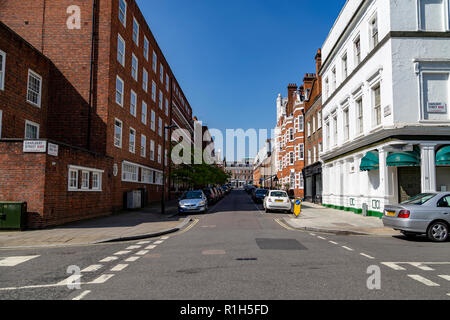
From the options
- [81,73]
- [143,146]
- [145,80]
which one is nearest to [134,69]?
[145,80]

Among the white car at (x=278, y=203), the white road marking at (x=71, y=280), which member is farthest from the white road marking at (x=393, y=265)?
the white car at (x=278, y=203)

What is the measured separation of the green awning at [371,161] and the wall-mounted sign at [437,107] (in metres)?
3.29

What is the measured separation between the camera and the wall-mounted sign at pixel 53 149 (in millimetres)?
13773

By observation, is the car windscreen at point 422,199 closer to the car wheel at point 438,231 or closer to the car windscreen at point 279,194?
the car wheel at point 438,231

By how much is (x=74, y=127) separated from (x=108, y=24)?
7.08 meters

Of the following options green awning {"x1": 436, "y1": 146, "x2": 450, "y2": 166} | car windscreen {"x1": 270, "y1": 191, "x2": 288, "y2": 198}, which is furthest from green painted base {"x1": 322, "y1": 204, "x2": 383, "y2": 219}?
car windscreen {"x1": 270, "y1": 191, "x2": 288, "y2": 198}

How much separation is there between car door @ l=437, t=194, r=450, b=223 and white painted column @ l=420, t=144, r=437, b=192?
224 inches

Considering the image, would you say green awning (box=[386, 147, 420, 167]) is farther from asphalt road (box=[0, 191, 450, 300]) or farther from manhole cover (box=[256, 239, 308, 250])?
manhole cover (box=[256, 239, 308, 250])

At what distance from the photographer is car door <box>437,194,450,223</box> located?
1045cm

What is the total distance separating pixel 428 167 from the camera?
16031 mm

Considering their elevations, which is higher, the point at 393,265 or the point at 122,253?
the point at 393,265

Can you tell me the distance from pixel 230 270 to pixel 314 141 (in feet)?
97.3

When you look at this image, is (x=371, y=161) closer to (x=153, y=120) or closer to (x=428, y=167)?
(x=428, y=167)

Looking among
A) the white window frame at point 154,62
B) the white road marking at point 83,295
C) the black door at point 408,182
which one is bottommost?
the white road marking at point 83,295
